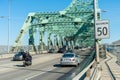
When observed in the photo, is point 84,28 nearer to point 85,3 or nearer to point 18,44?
point 85,3

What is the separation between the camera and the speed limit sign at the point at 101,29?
60.5 feet

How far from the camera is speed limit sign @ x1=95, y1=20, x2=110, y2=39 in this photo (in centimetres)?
1844

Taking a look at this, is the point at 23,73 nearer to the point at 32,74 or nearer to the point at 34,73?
the point at 34,73

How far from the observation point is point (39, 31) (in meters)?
101

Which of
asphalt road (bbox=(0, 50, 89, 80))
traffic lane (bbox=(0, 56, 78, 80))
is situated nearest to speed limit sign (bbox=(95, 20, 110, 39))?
asphalt road (bbox=(0, 50, 89, 80))

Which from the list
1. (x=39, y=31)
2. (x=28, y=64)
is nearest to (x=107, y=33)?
(x=28, y=64)

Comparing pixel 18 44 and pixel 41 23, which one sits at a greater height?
pixel 41 23

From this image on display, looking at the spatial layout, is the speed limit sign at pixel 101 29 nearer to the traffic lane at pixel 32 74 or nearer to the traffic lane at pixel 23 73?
the traffic lane at pixel 32 74

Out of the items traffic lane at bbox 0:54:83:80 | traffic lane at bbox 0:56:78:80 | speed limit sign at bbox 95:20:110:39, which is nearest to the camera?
speed limit sign at bbox 95:20:110:39

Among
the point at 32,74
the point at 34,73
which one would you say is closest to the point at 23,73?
the point at 34,73

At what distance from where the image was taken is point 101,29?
18.8 meters

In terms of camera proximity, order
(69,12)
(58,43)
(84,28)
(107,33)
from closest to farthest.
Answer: (107,33)
(69,12)
(84,28)
(58,43)

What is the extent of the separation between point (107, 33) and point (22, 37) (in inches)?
2888

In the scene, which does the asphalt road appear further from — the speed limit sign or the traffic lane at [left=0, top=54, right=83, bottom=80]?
the speed limit sign
